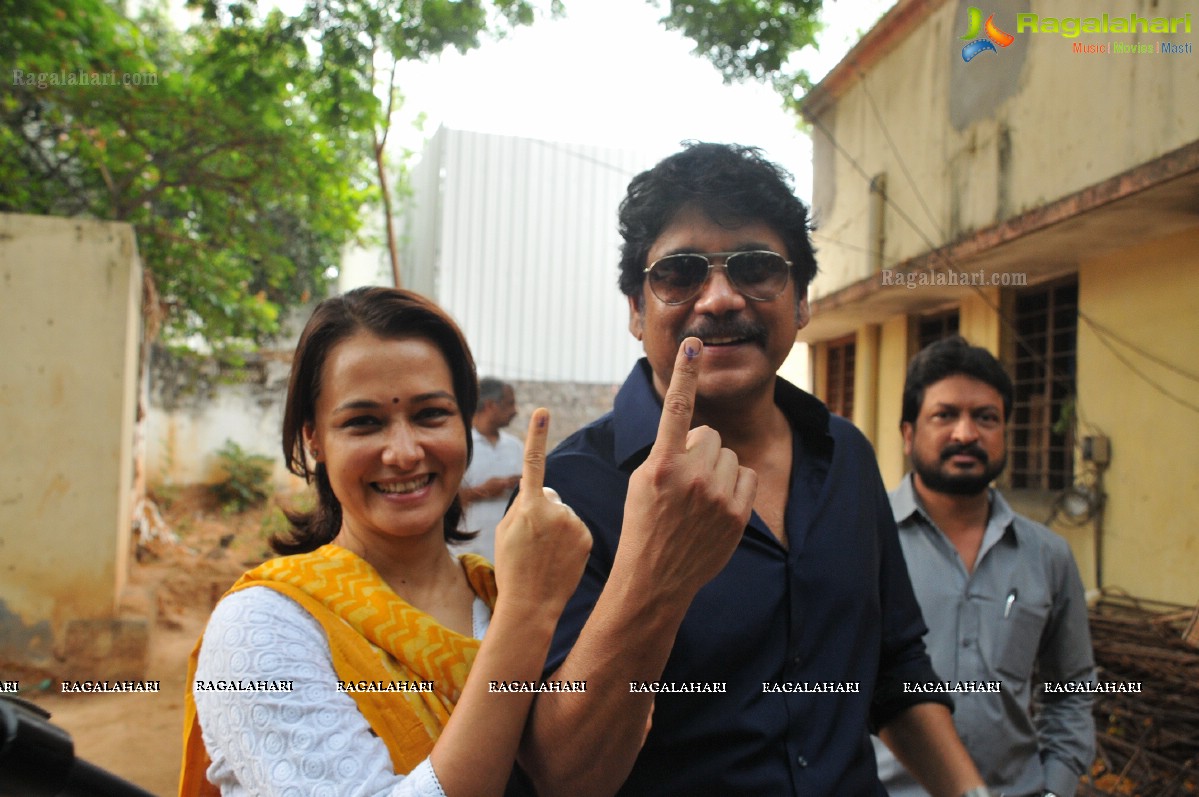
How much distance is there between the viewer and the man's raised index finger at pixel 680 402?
1.18m

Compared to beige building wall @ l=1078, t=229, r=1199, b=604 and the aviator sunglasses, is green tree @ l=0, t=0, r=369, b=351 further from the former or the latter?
beige building wall @ l=1078, t=229, r=1199, b=604

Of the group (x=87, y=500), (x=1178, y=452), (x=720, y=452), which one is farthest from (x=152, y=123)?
(x=1178, y=452)

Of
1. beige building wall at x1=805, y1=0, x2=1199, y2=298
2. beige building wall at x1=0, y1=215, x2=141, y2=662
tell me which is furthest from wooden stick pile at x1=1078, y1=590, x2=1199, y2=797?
beige building wall at x1=0, y1=215, x2=141, y2=662

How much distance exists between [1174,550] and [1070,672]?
246 centimetres

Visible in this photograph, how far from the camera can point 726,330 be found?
1630 millimetres

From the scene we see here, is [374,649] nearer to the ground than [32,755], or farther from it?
nearer to the ground

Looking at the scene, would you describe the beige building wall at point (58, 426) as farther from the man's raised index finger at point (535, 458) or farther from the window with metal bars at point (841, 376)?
the window with metal bars at point (841, 376)

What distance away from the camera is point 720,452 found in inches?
48.9

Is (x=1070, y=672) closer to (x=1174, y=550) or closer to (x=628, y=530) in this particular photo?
(x=628, y=530)

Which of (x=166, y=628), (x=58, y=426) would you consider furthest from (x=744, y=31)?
(x=166, y=628)

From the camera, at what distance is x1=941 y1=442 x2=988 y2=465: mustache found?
260 centimetres

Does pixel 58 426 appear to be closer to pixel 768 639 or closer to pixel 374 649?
pixel 374 649

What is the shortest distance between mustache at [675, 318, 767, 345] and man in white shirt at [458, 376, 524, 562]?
10.0ft

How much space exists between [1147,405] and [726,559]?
4437 mm
